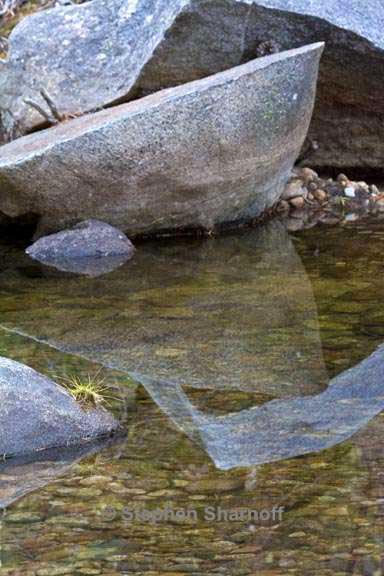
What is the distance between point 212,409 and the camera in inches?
197

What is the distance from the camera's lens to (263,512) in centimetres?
394

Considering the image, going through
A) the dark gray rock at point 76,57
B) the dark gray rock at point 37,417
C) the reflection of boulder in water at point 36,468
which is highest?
the dark gray rock at point 76,57

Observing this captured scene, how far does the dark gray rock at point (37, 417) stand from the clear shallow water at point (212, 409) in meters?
0.11

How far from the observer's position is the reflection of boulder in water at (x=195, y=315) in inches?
219

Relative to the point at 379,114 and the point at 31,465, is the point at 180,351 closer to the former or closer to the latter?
the point at 31,465

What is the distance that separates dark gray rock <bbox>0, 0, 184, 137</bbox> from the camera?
9.30 metres

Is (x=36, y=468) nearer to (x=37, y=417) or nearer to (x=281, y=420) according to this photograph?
(x=37, y=417)

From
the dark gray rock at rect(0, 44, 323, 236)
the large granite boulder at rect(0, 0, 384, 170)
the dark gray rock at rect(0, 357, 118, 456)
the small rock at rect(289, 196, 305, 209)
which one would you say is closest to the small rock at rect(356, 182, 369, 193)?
the large granite boulder at rect(0, 0, 384, 170)

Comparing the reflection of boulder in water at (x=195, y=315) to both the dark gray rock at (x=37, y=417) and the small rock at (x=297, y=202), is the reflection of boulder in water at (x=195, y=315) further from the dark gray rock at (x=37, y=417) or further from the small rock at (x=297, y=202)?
the small rock at (x=297, y=202)

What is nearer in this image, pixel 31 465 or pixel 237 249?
pixel 31 465

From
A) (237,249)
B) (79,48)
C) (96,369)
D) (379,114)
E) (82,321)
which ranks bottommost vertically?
(96,369)

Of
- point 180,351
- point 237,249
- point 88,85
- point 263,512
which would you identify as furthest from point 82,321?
point 88,85

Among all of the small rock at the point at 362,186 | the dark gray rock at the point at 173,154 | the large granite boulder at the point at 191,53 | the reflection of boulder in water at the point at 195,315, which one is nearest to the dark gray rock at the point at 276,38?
the large granite boulder at the point at 191,53

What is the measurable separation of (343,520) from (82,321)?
117 inches
